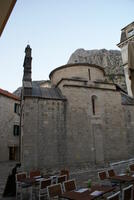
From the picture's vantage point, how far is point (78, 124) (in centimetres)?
1447

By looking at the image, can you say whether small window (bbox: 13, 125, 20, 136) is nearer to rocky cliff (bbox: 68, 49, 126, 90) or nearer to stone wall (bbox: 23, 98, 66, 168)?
stone wall (bbox: 23, 98, 66, 168)

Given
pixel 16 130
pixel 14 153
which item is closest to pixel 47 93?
pixel 16 130

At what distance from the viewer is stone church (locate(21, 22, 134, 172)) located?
12.9m

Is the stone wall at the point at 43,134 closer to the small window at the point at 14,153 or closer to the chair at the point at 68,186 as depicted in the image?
the chair at the point at 68,186

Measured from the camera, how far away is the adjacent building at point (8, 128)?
75.5ft

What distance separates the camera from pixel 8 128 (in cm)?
2416

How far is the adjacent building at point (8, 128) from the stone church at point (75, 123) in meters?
9.51

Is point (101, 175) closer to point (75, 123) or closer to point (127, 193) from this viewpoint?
point (127, 193)

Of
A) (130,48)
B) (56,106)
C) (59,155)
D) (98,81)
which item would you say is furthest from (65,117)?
(130,48)

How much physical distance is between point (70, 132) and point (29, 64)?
7.68m

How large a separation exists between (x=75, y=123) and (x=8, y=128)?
45.2 ft

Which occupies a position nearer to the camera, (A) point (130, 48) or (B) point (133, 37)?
(A) point (130, 48)

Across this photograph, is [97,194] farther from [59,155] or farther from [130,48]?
[59,155]

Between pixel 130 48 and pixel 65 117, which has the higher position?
pixel 130 48
